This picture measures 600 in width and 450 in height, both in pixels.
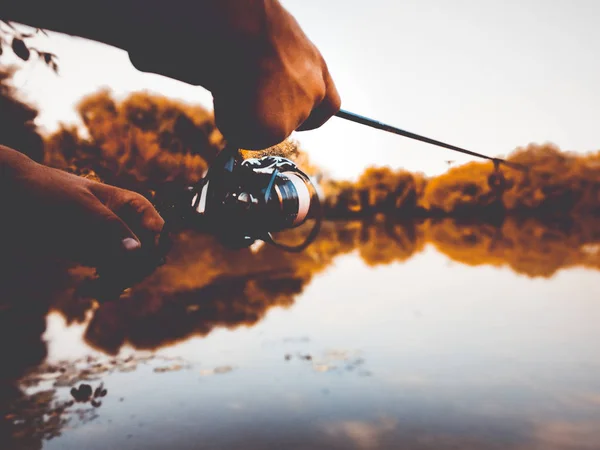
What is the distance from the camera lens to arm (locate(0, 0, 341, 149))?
1.04m

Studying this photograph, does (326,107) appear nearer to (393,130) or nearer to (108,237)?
(393,130)

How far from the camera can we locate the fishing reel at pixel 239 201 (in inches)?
74.5

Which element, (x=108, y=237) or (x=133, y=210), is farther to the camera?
(x=133, y=210)

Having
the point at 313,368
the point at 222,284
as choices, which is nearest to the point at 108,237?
the point at 313,368

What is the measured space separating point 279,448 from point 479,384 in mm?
7373

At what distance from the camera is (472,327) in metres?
22.2

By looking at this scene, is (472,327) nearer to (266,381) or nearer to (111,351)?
(266,381)

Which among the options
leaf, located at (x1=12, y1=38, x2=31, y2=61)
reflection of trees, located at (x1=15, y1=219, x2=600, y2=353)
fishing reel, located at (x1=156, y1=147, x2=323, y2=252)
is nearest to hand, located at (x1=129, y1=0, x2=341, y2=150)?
fishing reel, located at (x1=156, y1=147, x2=323, y2=252)

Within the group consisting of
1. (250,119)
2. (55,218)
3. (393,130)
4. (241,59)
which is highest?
(393,130)

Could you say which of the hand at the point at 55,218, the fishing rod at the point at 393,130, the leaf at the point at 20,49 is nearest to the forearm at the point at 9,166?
the hand at the point at 55,218

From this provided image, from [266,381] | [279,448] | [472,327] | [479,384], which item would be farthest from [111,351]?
[472,327]

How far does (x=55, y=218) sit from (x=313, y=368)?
16.5 metres

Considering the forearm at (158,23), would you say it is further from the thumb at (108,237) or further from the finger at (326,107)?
the thumb at (108,237)

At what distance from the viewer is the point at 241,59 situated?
3.91ft
